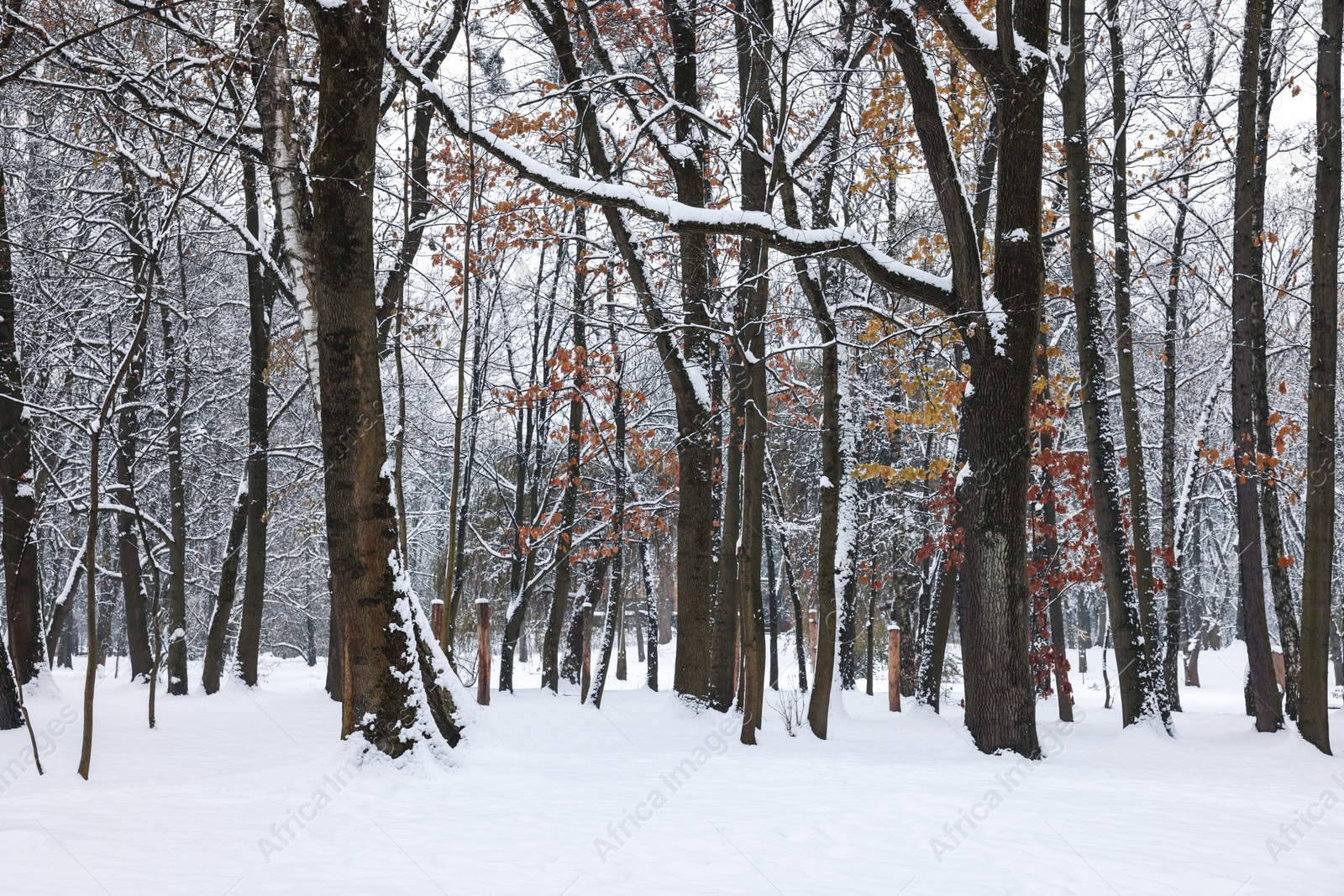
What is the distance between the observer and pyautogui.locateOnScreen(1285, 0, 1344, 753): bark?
28.7 ft

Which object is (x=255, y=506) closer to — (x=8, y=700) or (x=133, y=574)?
(x=133, y=574)

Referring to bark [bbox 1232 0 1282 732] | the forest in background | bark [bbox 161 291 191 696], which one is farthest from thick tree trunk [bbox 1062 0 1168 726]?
bark [bbox 161 291 191 696]

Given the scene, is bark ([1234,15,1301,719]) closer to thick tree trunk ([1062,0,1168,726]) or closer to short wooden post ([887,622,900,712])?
thick tree trunk ([1062,0,1168,726])

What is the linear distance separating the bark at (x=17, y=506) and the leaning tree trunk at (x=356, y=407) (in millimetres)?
5780

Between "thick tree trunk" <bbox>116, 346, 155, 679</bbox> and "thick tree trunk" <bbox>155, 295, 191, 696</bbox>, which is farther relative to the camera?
"thick tree trunk" <bbox>116, 346, 155, 679</bbox>

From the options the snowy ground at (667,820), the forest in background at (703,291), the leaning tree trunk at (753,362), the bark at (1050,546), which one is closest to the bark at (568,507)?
the forest in background at (703,291)

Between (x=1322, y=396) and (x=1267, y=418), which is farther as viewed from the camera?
(x=1267, y=418)

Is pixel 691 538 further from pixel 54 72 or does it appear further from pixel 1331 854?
pixel 54 72

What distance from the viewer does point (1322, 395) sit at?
29.6 ft

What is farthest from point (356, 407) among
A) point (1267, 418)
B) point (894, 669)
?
point (894, 669)

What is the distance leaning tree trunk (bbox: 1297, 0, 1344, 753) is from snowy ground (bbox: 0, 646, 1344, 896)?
2.27 feet

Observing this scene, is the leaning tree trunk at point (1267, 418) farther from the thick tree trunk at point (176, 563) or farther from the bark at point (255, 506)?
the thick tree trunk at point (176, 563)

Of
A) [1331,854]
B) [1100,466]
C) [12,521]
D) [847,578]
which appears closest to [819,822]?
[1331,854]

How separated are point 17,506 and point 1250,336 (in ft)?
47.6
